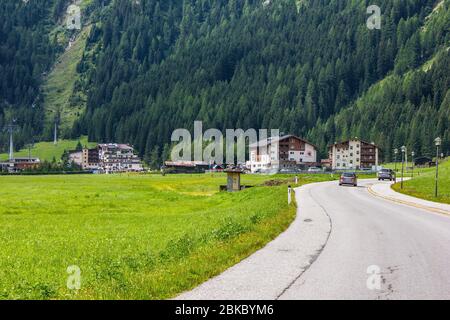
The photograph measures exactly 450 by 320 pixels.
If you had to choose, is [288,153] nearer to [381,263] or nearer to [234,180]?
[234,180]

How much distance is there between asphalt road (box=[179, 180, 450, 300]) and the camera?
10.5 m

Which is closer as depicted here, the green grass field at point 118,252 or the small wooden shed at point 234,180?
the green grass field at point 118,252

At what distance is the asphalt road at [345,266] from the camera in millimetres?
10477

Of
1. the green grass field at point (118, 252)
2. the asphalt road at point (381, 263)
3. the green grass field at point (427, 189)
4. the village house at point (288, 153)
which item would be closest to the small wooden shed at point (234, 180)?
the green grass field at point (427, 189)

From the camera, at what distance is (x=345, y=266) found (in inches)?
525

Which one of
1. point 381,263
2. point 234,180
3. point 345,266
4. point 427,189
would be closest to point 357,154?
point 234,180

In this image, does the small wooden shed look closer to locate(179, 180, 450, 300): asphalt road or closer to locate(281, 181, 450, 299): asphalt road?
locate(281, 181, 450, 299): asphalt road

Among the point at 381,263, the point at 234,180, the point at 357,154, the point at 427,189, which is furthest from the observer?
the point at 357,154

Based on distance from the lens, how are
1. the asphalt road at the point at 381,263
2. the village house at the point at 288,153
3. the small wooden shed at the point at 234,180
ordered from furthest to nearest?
the village house at the point at 288,153, the small wooden shed at the point at 234,180, the asphalt road at the point at 381,263

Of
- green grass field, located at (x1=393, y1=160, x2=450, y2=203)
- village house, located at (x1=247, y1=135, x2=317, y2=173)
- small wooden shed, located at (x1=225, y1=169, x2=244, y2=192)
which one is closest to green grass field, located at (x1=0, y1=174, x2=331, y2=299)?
green grass field, located at (x1=393, y1=160, x2=450, y2=203)

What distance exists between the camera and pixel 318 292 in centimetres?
1043

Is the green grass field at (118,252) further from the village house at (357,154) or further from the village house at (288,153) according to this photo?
the village house at (357,154)

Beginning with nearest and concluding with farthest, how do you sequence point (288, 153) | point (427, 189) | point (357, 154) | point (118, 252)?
point (118, 252)
point (427, 189)
point (288, 153)
point (357, 154)
